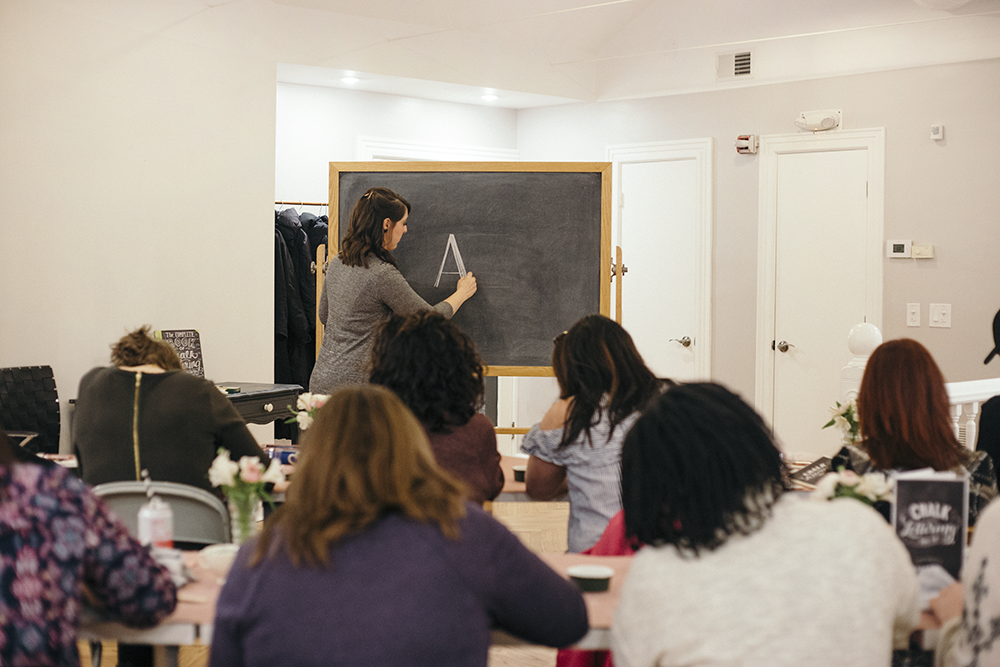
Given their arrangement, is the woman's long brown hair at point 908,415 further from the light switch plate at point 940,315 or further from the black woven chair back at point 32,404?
the light switch plate at point 940,315

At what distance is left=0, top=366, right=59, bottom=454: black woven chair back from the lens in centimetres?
400

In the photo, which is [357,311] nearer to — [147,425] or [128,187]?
[147,425]

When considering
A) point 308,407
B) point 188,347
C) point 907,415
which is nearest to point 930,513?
point 907,415

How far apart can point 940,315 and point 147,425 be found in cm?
480

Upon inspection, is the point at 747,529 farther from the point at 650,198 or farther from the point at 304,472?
the point at 650,198

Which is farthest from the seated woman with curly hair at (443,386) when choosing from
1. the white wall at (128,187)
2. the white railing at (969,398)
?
the white wall at (128,187)

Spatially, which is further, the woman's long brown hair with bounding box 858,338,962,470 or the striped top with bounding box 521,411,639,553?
the striped top with bounding box 521,411,639,553

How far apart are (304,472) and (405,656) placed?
0.29 metres

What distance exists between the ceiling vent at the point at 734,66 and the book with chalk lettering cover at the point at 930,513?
4.74 metres

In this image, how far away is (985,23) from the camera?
5305mm

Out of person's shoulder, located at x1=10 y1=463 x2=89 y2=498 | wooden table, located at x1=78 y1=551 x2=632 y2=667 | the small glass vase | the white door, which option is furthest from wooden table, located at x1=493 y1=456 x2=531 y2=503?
the white door

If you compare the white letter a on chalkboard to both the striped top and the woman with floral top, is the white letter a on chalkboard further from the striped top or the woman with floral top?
the woman with floral top

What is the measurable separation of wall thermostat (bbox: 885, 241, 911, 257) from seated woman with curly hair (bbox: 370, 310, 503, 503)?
4150 millimetres

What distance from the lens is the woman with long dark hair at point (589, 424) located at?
7.72 ft
